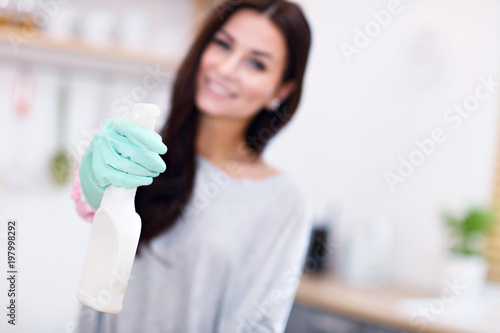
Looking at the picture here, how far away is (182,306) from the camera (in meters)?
1.15

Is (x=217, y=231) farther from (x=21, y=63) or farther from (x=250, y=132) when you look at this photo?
(x=21, y=63)

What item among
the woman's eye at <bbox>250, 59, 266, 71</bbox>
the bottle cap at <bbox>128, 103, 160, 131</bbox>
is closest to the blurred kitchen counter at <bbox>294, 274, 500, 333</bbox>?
the woman's eye at <bbox>250, 59, 266, 71</bbox>

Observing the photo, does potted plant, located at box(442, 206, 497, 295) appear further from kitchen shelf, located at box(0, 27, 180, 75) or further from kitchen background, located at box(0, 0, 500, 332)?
kitchen shelf, located at box(0, 27, 180, 75)

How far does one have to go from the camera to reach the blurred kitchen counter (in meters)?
1.63

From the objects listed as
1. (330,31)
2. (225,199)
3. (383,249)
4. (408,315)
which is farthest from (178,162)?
(330,31)

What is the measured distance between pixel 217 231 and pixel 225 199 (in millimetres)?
85

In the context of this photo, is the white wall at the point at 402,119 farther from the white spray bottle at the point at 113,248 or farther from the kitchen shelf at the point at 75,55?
the white spray bottle at the point at 113,248

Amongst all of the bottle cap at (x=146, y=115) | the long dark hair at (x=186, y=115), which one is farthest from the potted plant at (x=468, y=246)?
the bottle cap at (x=146, y=115)

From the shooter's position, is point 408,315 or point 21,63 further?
point 21,63

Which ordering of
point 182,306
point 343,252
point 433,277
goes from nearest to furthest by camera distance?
point 182,306 → point 433,277 → point 343,252

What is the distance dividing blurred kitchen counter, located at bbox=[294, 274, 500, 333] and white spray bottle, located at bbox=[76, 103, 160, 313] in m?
1.16

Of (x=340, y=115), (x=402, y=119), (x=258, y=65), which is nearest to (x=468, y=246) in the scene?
(x=402, y=119)

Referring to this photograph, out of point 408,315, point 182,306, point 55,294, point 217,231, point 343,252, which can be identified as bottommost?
point 55,294

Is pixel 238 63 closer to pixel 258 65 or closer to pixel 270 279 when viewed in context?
pixel 258 65
